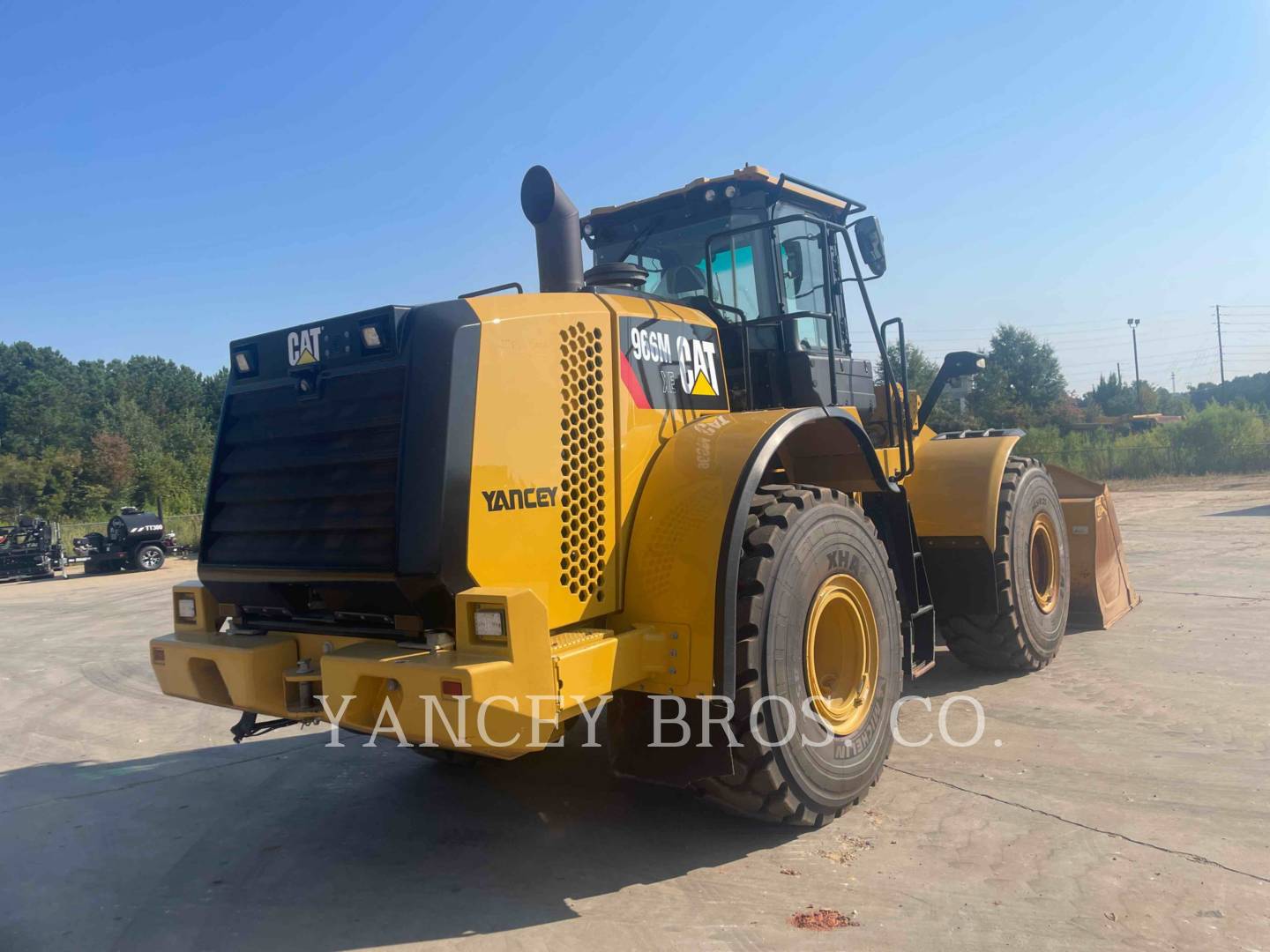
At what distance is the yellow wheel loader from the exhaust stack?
0.05 ft

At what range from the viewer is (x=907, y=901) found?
333 cm

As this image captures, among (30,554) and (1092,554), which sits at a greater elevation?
(30,554)

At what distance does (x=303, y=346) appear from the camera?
12.8ft

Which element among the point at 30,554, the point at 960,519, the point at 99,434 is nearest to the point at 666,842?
the point at 960,519

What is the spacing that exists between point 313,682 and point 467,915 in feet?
3.48

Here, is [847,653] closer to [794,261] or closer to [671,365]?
[671,365]

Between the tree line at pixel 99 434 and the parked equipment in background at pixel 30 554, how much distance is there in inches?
174

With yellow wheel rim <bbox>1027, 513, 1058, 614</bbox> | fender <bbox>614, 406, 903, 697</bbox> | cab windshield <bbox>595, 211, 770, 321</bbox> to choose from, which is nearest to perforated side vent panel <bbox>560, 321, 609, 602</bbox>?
fender <bbox>614, 406, 903, 697</bbox>

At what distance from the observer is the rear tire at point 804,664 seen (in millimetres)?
3709

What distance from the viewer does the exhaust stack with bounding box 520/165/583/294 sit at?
4.54m

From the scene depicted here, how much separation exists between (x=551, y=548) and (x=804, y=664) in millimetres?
1263

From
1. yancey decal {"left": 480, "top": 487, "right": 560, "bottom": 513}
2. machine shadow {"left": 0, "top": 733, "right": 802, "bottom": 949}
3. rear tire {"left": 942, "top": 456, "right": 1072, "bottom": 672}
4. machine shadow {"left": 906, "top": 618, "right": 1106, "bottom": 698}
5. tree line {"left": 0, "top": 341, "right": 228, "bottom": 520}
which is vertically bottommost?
machine shadow {"left": 906, "top": 618, "right": 1106, "bottom": 698}

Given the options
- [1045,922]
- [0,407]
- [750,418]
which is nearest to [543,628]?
[750,418]

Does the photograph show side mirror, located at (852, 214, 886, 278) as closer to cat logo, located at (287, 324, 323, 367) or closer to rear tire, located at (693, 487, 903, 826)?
rear tire, located at (693, 487, 903, 826)
